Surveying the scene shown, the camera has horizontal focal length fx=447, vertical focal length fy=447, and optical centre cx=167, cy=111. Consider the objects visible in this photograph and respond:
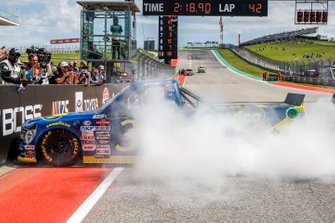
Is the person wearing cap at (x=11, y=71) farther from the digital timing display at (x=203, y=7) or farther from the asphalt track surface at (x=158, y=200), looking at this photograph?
the digital timing display at (x=203, y=7)

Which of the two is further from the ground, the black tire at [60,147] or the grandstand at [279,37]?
the grandstand at [279,37]

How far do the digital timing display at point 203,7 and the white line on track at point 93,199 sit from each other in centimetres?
2339

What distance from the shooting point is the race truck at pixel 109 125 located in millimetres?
6996

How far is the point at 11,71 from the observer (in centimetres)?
859

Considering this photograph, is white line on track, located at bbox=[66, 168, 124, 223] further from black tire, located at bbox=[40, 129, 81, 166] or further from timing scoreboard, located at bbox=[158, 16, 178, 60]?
timing scoreboard, located at bbox=[158, 16, 178, 60]

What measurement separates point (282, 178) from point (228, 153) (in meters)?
0.94

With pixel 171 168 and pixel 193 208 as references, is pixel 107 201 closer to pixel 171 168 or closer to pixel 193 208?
pixel 193 208

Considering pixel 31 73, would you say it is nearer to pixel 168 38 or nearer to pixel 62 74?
pixel 62 74

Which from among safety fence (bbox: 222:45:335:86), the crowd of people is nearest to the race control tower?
the crowd of people

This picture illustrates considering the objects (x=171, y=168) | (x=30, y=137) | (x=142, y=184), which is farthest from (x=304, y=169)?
(x=30, y=137)

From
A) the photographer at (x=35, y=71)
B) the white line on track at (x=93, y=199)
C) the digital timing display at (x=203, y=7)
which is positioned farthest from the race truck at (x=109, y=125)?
the digital timing display at (x=203, y=7)

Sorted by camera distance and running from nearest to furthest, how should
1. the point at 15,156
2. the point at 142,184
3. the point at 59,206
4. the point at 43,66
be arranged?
Answer: the point at 59,206 → the point at 142,184 → the point at 15,156 → the point at 43,66

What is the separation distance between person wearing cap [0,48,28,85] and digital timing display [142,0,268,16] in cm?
2088

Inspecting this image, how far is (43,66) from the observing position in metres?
11.8
